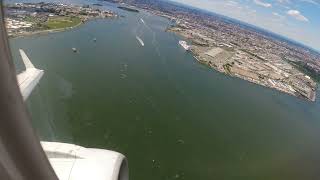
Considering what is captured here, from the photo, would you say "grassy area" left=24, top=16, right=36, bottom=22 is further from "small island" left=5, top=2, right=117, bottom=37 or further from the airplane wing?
the airplane wing

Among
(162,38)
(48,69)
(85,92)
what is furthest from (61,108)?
(162,38)

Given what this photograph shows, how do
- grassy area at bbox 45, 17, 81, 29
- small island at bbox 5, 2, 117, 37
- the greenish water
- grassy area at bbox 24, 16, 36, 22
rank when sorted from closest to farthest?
the greenish water < small island at bbox 5, 2, 117, 37 < grassy area at bbox 24, 16, 36, 22 < grassy area at bbox 45, 17, 81, 29

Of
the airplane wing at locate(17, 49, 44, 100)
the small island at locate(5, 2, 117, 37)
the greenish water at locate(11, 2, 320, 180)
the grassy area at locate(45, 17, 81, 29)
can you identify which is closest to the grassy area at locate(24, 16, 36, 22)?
the small island at locate(5, 2, 117, 37)

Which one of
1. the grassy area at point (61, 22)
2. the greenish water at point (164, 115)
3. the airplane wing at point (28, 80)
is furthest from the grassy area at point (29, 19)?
the airplane wing at point (28, 80)

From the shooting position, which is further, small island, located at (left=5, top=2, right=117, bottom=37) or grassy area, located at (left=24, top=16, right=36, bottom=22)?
grassy area, located at (left=24, top=16, right=36, bottom=22)

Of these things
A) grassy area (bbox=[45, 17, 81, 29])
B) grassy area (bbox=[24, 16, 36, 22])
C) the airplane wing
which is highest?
the airplane wing

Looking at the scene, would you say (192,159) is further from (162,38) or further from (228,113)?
(162,38)
